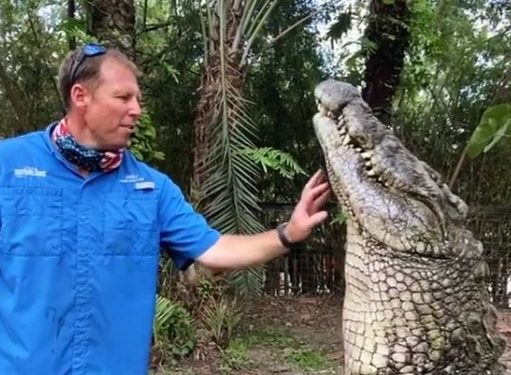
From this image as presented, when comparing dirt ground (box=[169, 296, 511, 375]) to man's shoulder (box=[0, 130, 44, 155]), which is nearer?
man's shoulder (box=[0, 130, 44, 155])

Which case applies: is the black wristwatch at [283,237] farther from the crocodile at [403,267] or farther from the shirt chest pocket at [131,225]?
the shirt chest pocket at [131,225]

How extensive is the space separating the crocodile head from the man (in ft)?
0.42

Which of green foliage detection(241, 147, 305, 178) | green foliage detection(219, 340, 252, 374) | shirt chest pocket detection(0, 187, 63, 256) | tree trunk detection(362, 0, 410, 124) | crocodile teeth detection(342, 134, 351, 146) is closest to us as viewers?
shirt chest pocket detection(0, 187, 63, 256)

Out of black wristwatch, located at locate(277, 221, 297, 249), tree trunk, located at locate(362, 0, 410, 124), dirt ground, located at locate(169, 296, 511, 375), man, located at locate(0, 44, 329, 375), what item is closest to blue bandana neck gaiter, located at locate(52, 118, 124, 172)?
man, located at locate(0, 44, 329, 375)

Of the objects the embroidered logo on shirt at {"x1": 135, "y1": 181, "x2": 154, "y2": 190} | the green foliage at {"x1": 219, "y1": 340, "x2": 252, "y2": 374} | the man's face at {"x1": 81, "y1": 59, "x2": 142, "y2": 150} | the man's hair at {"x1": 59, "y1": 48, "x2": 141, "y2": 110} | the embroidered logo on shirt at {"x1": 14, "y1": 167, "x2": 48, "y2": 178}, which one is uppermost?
the man's hair at {"x1": 59, "y1": 48, "x2": 141, "y2": 110}

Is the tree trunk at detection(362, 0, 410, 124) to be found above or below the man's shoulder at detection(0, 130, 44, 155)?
above

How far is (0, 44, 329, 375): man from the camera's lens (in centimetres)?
217

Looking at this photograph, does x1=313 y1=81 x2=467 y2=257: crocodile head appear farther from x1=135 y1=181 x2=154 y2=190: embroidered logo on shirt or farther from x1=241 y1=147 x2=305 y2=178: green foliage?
x1=241 y1=147 x2=305 y2=178: green foliage

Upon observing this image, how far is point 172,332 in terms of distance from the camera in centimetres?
664

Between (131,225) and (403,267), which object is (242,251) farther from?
(403,267)

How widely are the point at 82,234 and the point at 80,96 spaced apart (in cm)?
38

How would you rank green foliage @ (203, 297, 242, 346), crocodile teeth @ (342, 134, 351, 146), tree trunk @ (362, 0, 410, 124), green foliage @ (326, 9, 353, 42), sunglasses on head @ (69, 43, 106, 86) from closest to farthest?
sunglasses on head @ (69, 43, 106, 86) → crocodile teeth @ (342, 134, 351, 146) → green foliage @ (203, 297, 242, 346) → tree trunk @ (362, 0, 410, 124) → green foliage @ (326, 9, 353, 42)

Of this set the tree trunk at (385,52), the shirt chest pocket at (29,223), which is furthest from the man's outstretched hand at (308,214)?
the tree trunk at (385,52)

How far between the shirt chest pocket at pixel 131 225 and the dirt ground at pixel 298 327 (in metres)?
3.95
